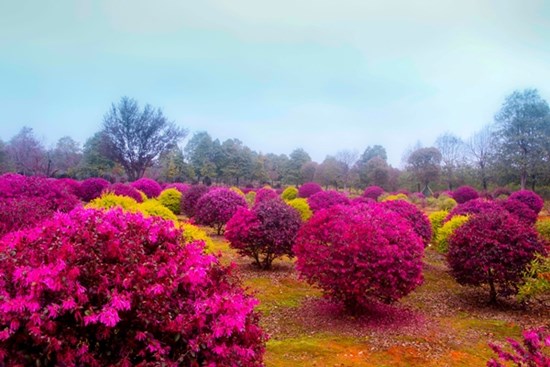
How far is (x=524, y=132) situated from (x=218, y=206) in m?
36.8

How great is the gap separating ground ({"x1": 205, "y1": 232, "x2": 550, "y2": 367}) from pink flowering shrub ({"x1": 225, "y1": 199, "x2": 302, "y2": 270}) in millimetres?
811

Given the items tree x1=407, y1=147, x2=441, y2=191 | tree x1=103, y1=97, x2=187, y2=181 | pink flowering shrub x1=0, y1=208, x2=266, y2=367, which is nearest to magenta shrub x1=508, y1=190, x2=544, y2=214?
tree x1=407, y1=147, x2=441, y2=191

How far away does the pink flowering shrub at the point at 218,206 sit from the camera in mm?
17656

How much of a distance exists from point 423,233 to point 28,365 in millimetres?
12615

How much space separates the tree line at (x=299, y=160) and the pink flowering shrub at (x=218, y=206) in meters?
33.7

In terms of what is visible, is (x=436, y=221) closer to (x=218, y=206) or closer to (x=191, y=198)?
(x=218, y=206)

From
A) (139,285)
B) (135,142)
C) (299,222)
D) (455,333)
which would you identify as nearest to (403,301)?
(455,333)

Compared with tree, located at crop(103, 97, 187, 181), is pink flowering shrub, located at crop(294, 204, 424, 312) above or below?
below

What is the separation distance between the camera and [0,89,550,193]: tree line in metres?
40.9

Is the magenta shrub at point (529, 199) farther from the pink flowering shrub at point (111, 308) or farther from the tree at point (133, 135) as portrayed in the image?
the tree at point (133, 135)

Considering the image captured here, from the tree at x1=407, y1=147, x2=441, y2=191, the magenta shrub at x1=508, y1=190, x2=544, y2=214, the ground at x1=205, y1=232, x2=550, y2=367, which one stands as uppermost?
the tree at x1=407, y1=147, x2=441, y2=191

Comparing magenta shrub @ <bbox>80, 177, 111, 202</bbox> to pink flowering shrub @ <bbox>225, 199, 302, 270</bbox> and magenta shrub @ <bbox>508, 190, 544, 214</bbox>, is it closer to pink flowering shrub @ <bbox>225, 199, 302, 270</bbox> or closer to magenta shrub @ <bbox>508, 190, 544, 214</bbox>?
pink flowering shrub @ <bbox>225, 199, 302, 270</bbox>

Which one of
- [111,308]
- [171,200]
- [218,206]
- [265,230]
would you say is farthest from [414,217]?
[171,200]

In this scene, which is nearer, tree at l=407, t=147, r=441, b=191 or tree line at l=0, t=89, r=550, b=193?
tree line at l=0, t=89, r=550, b=193
